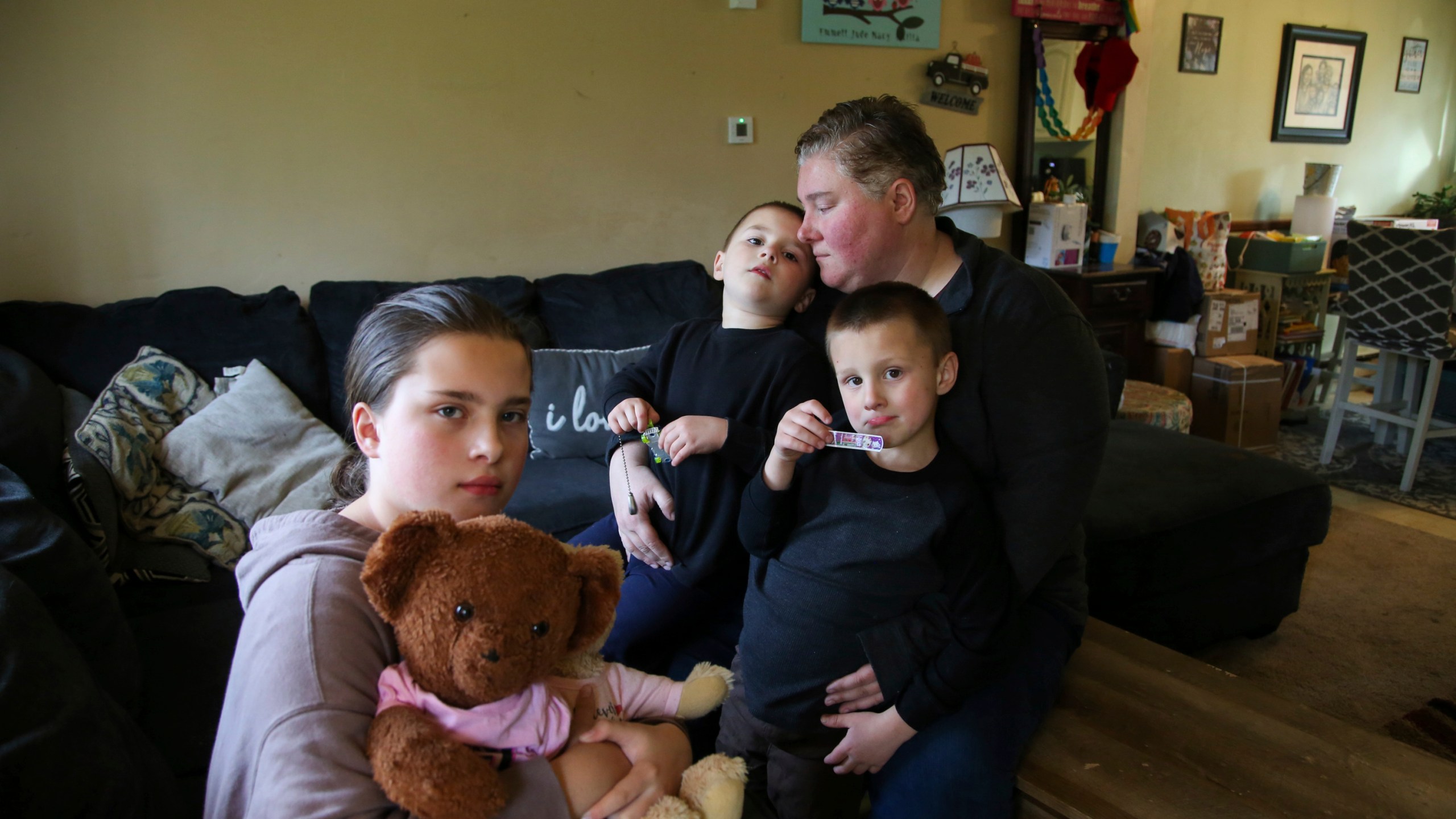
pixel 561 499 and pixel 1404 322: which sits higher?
pixel 1404 322

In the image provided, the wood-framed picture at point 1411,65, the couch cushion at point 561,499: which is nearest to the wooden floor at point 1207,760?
the couch cushion at point 561,499

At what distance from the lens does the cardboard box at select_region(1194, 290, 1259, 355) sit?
3.96m

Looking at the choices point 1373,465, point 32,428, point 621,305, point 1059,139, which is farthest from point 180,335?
point 1373,465

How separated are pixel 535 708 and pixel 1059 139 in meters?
3.99

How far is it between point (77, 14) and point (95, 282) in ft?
2.44

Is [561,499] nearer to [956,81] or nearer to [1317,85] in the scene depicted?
[956,81]

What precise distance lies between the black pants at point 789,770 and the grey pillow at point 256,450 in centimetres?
132

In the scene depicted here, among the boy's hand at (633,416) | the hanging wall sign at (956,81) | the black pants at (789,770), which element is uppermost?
the hanging wall sign at (956,81)

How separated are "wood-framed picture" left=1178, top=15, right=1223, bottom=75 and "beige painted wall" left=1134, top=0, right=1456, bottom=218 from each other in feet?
0.12

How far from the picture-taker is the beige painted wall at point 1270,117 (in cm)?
453

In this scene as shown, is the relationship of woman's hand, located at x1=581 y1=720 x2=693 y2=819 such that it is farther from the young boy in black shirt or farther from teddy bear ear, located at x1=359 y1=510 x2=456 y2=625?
the young boy in black shirt

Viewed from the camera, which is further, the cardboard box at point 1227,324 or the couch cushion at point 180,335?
the cardboard box at point 1227,324

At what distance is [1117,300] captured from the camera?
12.6ft

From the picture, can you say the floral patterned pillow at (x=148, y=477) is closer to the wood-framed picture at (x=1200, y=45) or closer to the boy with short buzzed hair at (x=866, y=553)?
the boy with short buzzed hair at (x=866, y=553)
